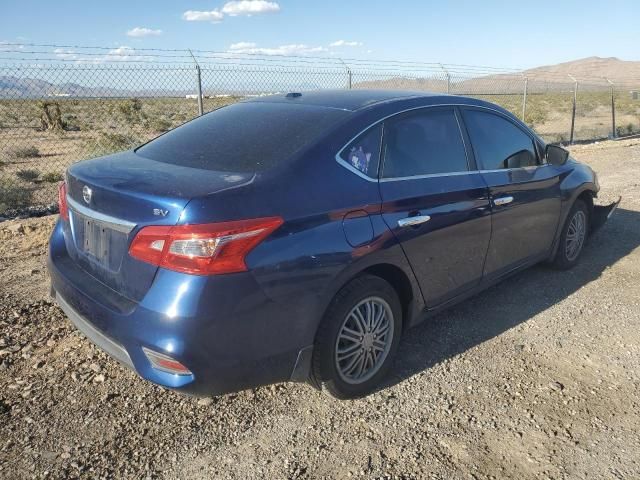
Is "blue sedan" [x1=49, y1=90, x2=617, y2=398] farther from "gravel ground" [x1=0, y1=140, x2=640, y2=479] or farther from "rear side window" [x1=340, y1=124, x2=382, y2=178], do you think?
"gravel ground" [x1=0, y1=140, x2=640, y2=479]

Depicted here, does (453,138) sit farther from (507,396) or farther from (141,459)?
(141,459)

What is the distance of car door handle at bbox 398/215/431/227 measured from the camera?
2989 millimetres

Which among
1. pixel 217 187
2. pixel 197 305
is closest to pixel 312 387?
pixel 197 305

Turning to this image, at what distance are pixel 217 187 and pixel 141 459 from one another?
4.43 feet

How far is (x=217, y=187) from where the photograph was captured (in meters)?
2.41

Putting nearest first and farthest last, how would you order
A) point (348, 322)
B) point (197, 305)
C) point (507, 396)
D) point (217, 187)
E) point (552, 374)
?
point (197, 305), point (217, 187), point (348, 322), point (507, 396), point (552, 374)

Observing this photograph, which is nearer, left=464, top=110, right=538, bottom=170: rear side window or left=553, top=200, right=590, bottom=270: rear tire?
left=464, top=110, right=538, bottom=170: rear side window

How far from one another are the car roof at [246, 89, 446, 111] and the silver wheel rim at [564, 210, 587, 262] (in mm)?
2217

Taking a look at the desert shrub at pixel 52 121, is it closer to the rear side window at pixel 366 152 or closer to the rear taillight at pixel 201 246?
the rear side window at pixel 366 152

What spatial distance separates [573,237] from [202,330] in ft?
13.3

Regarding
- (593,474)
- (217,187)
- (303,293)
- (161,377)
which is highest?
(217,187)

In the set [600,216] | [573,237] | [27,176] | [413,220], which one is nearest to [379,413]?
[413,220]

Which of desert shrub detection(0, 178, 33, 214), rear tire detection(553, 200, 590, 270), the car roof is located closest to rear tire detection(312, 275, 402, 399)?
the car roof

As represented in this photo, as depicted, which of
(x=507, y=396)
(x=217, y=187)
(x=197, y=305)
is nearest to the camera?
(x=197, y=305)
